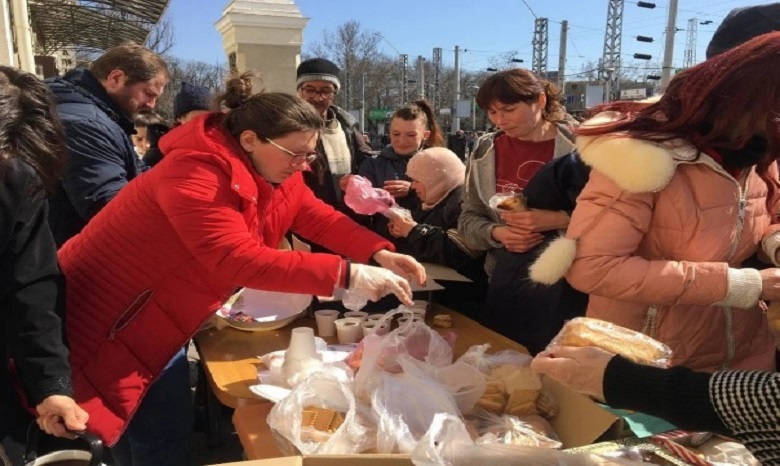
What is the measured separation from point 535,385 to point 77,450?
1149 millimetres

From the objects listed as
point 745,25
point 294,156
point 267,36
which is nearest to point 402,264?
point 294,156

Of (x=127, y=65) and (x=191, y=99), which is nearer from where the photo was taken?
(x=127, y=65)

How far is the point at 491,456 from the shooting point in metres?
1.08

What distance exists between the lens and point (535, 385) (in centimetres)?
144

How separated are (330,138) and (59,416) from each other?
2.29m

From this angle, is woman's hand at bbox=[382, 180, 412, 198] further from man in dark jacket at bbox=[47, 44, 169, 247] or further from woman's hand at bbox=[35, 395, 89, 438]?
woman's hand at bbox=[35, 395, 89, 438]

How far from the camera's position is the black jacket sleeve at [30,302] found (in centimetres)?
134

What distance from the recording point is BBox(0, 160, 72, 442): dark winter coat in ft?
4.41

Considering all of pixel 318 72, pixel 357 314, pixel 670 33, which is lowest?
pixel 357 314

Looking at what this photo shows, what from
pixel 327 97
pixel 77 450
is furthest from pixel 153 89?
pixel 77 450

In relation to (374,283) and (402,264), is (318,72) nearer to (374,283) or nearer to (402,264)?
(402,264)

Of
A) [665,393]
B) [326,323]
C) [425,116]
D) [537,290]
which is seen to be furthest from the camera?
[425,116]

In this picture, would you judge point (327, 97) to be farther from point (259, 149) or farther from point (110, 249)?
point (110, 249)

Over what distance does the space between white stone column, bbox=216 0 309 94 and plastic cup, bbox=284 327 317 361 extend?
4.19m
